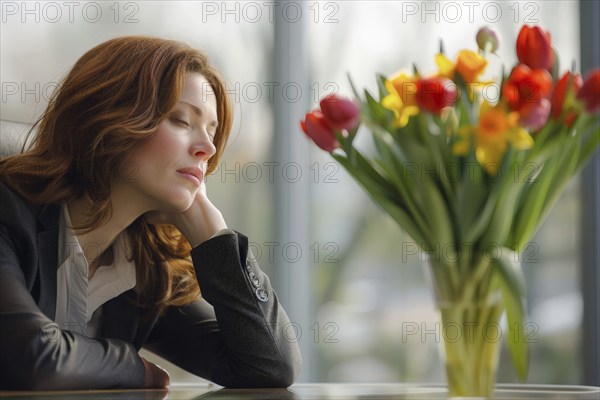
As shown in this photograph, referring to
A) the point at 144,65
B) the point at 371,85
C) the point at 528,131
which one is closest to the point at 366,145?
the point at 371,85

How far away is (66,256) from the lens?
1.62 meters

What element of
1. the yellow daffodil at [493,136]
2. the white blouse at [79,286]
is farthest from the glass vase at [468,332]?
the white blouse at [79,286]

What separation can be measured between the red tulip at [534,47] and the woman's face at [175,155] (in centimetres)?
72

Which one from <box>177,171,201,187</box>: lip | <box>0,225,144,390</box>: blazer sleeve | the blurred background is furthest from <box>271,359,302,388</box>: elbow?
the blurred background

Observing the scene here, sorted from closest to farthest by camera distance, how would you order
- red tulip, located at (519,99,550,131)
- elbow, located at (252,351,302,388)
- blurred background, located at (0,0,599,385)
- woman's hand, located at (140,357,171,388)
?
1. red tulip, located at (519,99,550,131)
2. woman's hand, located at (140,357,171,388)
3. elbow, located at (252,351,302,388)
4. blurred background, located at (0,0,599,385)

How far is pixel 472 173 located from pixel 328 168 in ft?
6.35

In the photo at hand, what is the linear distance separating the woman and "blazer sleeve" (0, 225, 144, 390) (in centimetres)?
4

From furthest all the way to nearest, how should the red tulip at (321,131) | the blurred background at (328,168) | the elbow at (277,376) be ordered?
1. the blurred background at (328,168)
2. the elbow at (277,376)
3. the red tulip at (321,131)

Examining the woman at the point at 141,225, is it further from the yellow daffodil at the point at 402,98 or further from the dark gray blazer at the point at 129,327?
the yellow daffodil at the point at 402,98

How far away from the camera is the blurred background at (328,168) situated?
2.73 meters

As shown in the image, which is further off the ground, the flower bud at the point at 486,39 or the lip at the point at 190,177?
the flower bud at the point at 486,39

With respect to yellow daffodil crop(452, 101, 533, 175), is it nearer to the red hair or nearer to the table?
the table

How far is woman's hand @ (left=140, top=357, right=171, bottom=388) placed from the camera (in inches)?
58.3

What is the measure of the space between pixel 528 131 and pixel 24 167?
0.99 m
